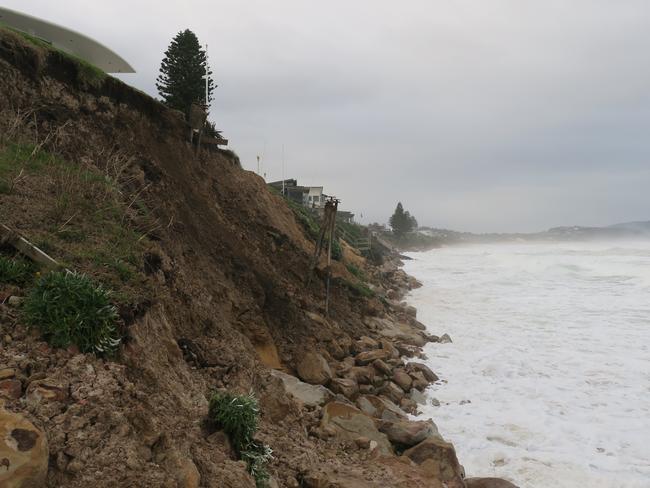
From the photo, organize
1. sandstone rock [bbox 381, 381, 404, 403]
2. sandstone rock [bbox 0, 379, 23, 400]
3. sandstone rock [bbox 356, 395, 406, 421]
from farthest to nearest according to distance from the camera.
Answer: sandstone rock [bbox 381, 381, 404, 403] < sandstone rock [bbox 356, 395, 406, 421] < sandstone rock [bbox 0, 379, 23, 400]

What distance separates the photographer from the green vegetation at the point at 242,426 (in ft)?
15.6

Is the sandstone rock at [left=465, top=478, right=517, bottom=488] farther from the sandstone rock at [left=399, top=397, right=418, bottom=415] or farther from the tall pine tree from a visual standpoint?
the tall pine tree

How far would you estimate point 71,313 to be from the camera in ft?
13.8

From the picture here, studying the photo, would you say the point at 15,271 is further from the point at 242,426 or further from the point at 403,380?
the point at 403,380

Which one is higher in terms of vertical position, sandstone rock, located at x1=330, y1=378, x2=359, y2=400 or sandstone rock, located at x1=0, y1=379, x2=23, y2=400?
sandstone rock, located at x1=0, y1=379, x2=23, y2=400

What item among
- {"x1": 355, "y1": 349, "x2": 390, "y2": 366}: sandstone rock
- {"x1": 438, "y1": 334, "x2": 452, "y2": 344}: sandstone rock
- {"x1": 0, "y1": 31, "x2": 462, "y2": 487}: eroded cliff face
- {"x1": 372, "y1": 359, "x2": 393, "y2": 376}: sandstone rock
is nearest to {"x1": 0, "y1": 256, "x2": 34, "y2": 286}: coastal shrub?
{"x1": 0, "y1": 31, "x2": 462, "y2": 487}: eroded cliff face

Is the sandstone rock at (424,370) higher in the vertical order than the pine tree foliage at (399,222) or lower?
lower

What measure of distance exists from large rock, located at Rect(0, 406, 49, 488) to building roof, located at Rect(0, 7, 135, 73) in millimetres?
19299

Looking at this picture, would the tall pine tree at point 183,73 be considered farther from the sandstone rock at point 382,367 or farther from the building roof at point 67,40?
the sandstone rock at point 382,367

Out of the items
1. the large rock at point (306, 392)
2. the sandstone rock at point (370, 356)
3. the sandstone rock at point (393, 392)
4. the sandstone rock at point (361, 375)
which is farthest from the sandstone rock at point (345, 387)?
the sandstone rock at point (370, 356)

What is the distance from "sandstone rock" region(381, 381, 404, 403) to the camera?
9.74 meters

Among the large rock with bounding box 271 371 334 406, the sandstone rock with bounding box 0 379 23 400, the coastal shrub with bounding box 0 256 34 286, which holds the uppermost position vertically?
the coastal shrub with bounding box 0 256 34 286

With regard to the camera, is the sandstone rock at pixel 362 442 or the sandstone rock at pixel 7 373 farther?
the sandstone rock at pixel 362 442

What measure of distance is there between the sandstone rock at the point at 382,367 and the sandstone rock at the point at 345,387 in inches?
66.0
